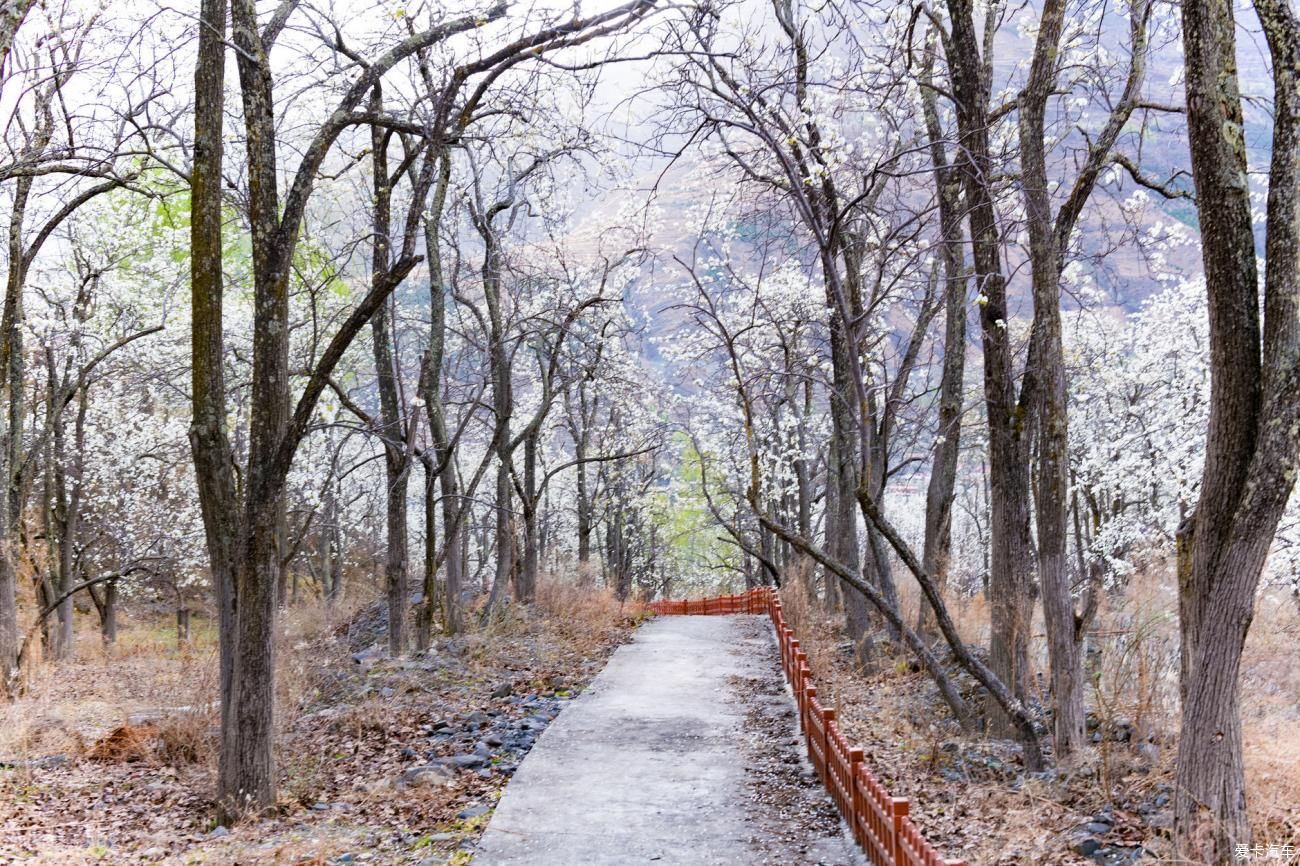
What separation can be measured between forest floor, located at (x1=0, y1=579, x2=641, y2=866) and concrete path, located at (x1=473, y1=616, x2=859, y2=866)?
0.38 meters

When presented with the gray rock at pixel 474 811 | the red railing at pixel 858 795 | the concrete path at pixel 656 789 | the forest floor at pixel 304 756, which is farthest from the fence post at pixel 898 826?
the gray rock at pixel 474 811

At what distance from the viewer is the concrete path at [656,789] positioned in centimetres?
746

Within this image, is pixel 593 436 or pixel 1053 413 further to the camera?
pixel 593 436

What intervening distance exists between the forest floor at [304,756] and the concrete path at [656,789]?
38 centimetres

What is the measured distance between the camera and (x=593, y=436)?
38938 mm

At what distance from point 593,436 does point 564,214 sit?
1883 centimetres

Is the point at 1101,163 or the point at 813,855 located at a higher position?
the point at 1101,163

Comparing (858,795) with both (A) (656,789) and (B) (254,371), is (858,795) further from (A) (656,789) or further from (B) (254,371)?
(B) (254,371)

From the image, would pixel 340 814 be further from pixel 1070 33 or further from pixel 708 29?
pixel 1070 33

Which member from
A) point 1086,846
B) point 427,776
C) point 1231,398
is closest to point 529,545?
point 427,776

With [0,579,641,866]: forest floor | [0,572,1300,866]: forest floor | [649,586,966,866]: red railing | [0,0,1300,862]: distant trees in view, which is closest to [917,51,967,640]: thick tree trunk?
[0,0,1300,862]: distant trees

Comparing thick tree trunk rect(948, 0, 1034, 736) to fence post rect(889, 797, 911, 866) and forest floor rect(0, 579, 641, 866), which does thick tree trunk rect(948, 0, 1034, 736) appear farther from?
forest floor rect(0, 579, 641, 866)

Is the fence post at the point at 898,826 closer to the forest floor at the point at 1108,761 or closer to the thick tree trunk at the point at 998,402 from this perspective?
the forest floor at the point at 1108,761

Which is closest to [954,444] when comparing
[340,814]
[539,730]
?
[539,730]
